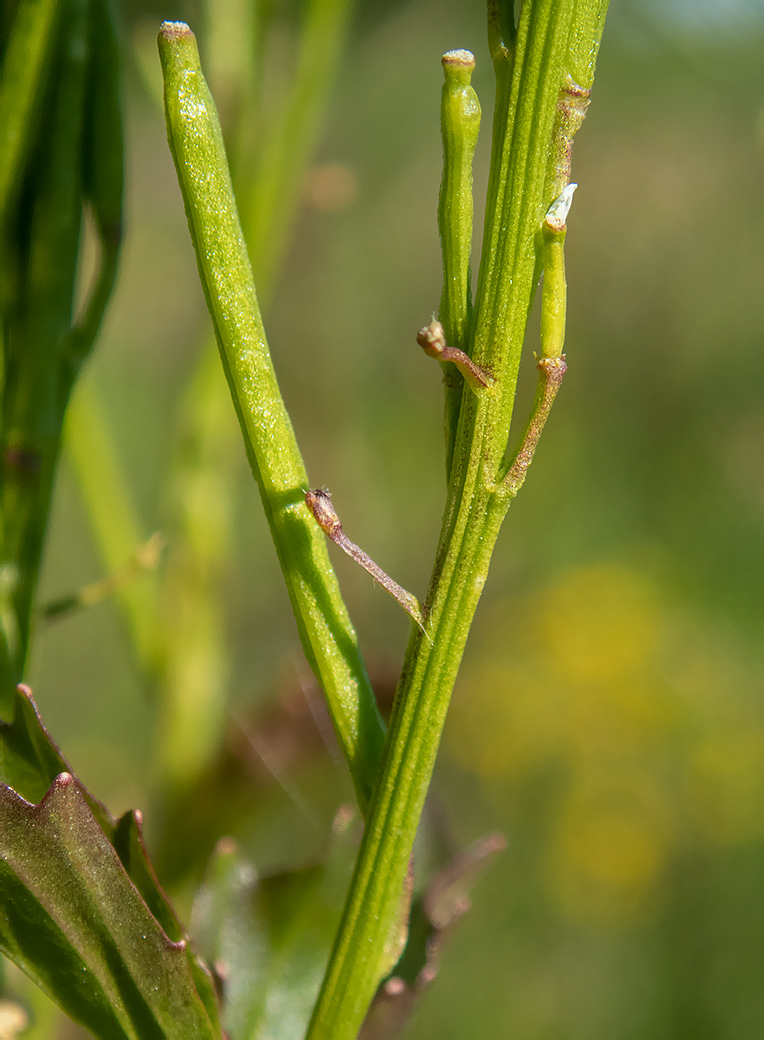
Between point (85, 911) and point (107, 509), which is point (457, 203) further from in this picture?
point (107, 509)

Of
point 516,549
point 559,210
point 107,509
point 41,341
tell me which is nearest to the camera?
point 559,210

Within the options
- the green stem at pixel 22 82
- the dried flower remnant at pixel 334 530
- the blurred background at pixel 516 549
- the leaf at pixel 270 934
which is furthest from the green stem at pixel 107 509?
the dried flower remnant at pixel 334 530

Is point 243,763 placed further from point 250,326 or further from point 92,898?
point 250,326

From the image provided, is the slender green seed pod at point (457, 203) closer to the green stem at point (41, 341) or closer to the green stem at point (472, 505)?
the green stem at point (472, 505)

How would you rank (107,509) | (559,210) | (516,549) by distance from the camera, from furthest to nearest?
(516,549), (107,509), (559,210)

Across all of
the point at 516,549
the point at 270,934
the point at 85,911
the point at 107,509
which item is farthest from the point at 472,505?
the point at 516,549

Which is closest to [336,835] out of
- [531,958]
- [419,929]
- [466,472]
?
[419,929]
